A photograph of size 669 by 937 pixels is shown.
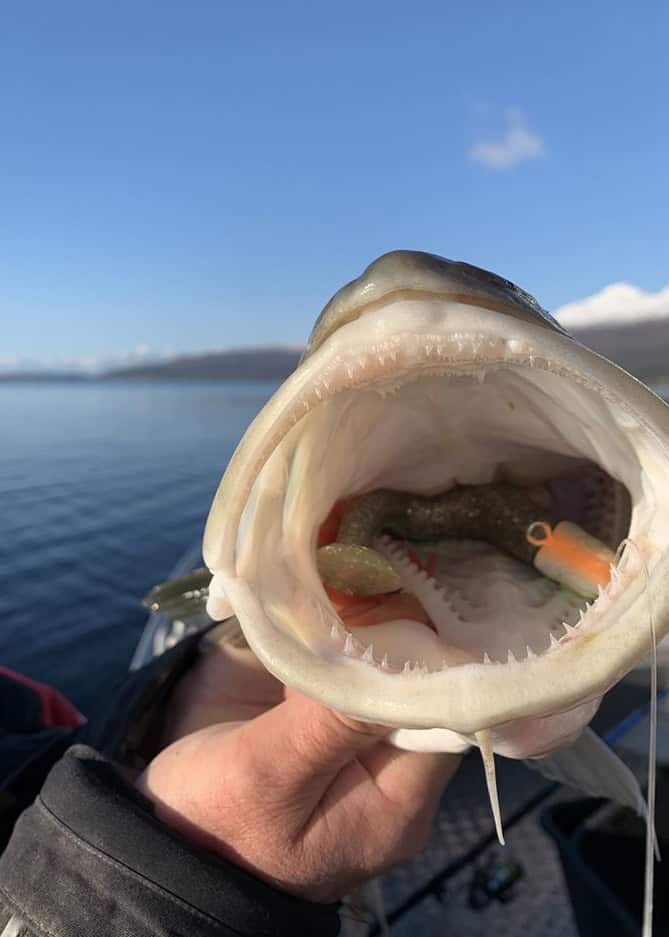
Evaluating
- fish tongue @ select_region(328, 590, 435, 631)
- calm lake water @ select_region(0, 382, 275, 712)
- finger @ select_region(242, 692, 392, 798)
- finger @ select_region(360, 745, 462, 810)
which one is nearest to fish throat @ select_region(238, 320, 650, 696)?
fish tongue @ select_region(328, 590, 435, 631)

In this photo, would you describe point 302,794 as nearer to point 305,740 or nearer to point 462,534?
point 305,740

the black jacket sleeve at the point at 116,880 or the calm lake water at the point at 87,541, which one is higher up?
the black jacket sleeve at the point at 116,880

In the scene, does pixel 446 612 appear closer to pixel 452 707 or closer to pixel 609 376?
pixel 452 707

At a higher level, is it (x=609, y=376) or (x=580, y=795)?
(x=609, y=376)

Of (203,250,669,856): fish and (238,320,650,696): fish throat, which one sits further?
(238,320,650,696): fish throat

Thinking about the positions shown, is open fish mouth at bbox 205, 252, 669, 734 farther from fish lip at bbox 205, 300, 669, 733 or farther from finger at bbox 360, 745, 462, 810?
finger at bbox 360, 745, 462, 810

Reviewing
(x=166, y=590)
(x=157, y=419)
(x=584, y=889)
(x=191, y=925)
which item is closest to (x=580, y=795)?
(x=584, y=889)

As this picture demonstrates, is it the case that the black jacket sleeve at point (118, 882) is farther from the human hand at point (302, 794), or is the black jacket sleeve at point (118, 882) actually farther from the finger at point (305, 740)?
the finger at point (305, 740)

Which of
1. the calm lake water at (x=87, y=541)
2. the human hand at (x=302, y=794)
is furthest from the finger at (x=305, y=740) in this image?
the calm lake water at (x=87, y=541)
